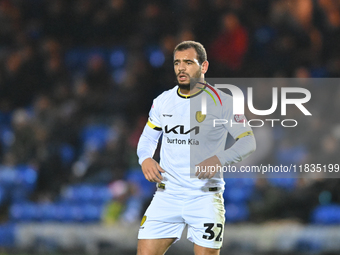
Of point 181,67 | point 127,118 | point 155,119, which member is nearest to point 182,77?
point 181,67

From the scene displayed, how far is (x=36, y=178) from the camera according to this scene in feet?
26.9

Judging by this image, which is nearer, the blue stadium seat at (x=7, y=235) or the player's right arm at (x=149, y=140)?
the player's right arm at (x=149, y=140)

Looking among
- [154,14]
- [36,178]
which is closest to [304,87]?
[154,14]

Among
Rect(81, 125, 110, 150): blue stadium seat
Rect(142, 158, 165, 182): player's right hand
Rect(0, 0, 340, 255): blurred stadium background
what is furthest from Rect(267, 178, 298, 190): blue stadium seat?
Rect(142, 158, 165, 182): player's right hand

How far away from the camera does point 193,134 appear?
4.07m

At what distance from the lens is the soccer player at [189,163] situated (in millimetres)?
3959

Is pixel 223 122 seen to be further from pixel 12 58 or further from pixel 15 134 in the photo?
pixel 12 58

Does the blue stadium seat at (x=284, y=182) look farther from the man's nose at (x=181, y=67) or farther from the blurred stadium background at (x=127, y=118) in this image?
the man's nose at (x=181, y=67)

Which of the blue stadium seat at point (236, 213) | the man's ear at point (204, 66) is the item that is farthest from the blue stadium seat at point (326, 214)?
the man's ear at point (204, 66)

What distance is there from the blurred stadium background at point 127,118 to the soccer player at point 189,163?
10.1ft

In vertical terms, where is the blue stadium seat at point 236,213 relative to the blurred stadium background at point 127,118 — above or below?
below

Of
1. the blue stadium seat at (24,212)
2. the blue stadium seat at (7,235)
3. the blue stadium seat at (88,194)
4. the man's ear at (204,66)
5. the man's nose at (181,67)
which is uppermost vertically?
the man's ear at (204,66)

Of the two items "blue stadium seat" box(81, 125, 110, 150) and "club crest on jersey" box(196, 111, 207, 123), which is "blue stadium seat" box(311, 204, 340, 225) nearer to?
"club crest on jersey" box(196, 111, 207, 123)

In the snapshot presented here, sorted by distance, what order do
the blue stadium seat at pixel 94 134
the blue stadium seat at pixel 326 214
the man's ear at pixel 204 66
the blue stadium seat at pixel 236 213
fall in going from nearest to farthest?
the man's ear at pixel 204 66 → the blue stadium seat at pixel 326 214 → the blue stadium seat at pixel 236 213 → the blue stadium seat at pixel 94 134
